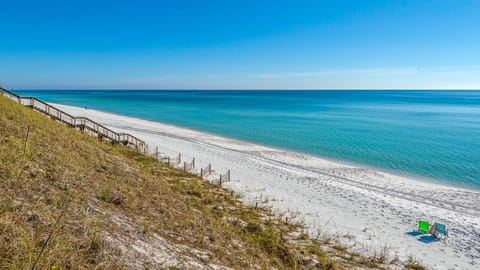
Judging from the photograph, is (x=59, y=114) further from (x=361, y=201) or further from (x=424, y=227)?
(x=424, y=227)

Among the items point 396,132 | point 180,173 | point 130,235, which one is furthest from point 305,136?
point 130,235

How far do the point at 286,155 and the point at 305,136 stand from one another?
11.8 meters

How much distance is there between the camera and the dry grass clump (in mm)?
4543

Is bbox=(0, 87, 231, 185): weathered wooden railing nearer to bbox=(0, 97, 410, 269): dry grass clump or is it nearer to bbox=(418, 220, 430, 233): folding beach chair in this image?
bbox=(0, 97, 410, 269): dry grass clump

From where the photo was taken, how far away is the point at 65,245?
4484 mm

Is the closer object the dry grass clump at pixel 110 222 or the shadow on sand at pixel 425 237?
the dry grass clump at pixel 110 222

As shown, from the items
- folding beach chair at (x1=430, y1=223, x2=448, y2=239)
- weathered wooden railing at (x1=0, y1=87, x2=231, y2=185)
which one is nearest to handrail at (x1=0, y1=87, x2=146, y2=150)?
weathered wooden railing at (x1=0, y1=87, x2=231, y2=185)

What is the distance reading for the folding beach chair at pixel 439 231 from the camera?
1082 cm

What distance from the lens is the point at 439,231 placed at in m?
10.9

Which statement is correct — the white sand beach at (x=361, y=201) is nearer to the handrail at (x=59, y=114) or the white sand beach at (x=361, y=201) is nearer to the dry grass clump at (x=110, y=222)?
the dry grass clump at (x=110, y=222)

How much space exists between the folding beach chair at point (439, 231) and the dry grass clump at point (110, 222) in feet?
15.9

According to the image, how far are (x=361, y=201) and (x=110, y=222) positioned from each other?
44.1 ft

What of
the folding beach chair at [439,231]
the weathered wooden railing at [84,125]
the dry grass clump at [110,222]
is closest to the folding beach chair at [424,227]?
the folding beach chair at [439,231]

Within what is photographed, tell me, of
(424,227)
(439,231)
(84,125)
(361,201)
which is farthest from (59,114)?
(439,231)
